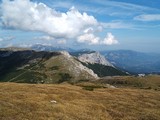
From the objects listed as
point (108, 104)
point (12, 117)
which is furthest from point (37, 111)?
point (108, 104)

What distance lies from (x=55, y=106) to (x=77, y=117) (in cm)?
578

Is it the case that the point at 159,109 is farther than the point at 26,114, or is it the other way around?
the point at 159,109

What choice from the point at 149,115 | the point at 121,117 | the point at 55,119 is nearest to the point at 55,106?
the point at 55,119

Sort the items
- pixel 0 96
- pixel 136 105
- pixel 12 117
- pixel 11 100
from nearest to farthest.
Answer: pixel 12 117 → pixel 11 100 → pixel 0 96 → pixel 136 105

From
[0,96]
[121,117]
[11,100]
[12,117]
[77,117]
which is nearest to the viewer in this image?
[12,117]

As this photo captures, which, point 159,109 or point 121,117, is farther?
point 159,109

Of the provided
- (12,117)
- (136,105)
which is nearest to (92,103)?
(136,105)

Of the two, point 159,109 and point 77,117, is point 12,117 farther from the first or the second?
point 159,109

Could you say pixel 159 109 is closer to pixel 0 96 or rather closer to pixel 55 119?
pixel 55 119

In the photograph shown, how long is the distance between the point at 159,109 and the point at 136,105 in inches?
174

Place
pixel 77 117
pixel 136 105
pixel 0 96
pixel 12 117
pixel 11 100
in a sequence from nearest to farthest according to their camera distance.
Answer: pixel 12 117, pixel 77 117, pixel 11 100, pixel 0 96, pixel 136 105

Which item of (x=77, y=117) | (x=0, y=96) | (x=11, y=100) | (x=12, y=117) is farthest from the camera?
(x=0, y=96)

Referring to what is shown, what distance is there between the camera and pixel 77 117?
38.6 meters

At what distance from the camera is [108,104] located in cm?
5091
